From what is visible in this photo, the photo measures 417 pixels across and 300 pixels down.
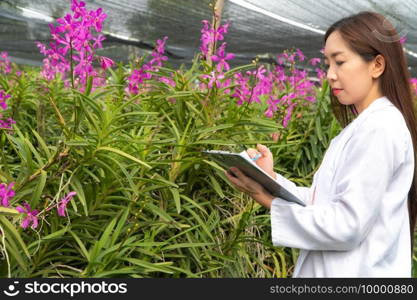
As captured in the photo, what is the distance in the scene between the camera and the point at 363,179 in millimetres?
1297

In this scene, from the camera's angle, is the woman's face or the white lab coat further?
the woman's face

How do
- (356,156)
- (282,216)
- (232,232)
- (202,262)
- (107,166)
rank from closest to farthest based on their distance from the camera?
1. (356,156)
2. (282,216)
3. (107,166)
4. (202,262)
5. (232,232)

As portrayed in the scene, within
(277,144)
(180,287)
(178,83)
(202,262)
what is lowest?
(202,262)

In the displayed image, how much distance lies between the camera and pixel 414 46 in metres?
8.49

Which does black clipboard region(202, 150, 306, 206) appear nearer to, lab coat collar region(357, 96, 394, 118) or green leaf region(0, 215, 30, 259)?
lab coat collar region(357, 96, 394, 118)

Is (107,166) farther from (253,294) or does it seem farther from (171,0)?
(171,0)

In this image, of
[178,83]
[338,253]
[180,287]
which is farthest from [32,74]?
[338,253]

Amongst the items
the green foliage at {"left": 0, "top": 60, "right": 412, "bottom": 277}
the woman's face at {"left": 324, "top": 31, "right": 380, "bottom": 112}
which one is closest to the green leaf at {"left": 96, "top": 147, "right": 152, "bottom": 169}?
the green foliage at {"left": 0, "top": 60, "right": 412, "bottom": 277}

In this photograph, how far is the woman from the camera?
131 centimetres

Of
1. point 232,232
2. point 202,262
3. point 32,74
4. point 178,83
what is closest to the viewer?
point 202,262

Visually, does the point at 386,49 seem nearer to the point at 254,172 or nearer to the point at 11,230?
the point at 254,172

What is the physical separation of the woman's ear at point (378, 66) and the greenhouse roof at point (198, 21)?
4.25m

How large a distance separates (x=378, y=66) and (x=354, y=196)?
0.34 m

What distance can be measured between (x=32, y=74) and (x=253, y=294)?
3.04 m
